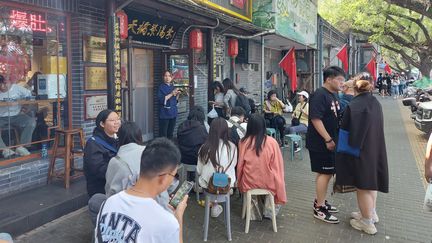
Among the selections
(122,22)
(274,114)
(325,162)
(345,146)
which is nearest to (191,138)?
(325,162)

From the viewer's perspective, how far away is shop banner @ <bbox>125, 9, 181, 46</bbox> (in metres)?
7.02

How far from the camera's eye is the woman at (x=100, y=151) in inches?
143

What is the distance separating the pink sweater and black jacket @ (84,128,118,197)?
4.98ft

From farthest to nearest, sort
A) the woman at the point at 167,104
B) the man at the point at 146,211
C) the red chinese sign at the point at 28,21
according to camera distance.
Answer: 1. the woman at the point at 167,104
2. the red chinese sign at the point at 28,21
3. the man at the point at 146,211

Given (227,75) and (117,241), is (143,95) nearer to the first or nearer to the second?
(227,75)

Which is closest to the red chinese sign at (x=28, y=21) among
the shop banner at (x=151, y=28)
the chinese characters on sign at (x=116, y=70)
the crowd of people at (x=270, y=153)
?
the chinese characters on sign at (x=116, y=70)

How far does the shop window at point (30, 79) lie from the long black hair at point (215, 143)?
2.65 m

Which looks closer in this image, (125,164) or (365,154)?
(125,164)

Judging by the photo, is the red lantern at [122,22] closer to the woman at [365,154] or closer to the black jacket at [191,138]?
the black jacket at [191,138]

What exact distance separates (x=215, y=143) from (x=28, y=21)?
10.2 feet

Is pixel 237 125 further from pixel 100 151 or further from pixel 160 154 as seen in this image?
pixel 160 154

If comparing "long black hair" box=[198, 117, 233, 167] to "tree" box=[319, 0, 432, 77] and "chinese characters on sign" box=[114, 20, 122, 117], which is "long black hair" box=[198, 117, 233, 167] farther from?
"tree" box=[319, 0, 432, 77]

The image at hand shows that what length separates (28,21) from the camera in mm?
5312

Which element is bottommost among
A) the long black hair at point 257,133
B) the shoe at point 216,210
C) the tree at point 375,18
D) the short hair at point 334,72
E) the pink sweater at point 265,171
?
the shoe at point 216,210
